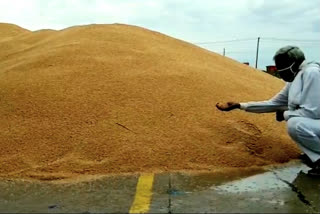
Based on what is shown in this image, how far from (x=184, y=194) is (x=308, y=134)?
1028 millimetres

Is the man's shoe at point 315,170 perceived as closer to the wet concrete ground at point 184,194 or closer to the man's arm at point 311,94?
the wet concrete ground at point 184,194

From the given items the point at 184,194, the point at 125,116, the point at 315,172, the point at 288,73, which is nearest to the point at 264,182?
the point at 315,172

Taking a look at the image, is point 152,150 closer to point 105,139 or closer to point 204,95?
point 105,139

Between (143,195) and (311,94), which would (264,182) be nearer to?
(311,94)

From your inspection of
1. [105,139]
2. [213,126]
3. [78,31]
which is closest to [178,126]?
[213,126]

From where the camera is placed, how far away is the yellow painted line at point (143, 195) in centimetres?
283

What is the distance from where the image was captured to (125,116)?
176 inches

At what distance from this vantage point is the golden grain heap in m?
3.96

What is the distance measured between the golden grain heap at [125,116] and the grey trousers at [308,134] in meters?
0.52

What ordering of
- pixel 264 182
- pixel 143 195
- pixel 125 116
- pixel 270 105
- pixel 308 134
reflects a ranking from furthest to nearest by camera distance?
pixel 125 116
pixel 270 105
pixel 308 134
pixel 264 182
pixel 143 195

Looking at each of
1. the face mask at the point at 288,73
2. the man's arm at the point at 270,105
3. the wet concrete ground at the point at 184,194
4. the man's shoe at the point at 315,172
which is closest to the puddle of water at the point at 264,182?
the wet concrete ground at the point at 184,194

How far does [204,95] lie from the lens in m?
4.93

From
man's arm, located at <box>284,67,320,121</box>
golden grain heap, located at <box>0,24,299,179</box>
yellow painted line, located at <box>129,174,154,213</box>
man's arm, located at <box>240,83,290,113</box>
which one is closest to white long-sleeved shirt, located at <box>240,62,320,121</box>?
man's arm, located at <box>284,67,320,121</box>

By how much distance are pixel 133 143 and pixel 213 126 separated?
2.52 feet
